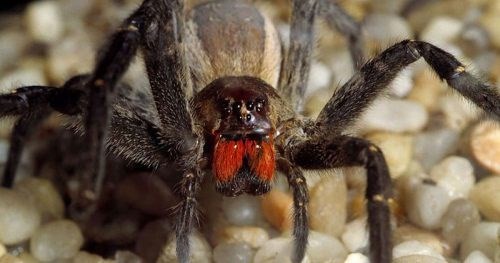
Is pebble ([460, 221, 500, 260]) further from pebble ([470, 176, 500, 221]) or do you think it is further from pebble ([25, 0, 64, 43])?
pebble ([25, 0, 64, 43])

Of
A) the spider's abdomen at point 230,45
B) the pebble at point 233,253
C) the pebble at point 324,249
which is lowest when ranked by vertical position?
the pebble at point 233,253

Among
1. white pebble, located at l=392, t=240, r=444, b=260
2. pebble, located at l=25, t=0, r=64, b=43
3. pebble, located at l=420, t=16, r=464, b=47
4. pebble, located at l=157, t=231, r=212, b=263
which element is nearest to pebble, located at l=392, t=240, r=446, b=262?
white pebble, located at l=392, t=240, r=444, b=260

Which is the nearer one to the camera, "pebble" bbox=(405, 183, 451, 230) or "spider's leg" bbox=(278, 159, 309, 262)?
"spider's leg" bbox=(278, 159, 309, 262)

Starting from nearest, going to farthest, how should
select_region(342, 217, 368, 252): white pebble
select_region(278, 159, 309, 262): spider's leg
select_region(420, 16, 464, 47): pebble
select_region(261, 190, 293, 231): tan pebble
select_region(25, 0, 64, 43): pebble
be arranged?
select_region(278, 159, 309, 262): spider's leg
select_region(342, 217, 368, 252): white pebble
select_region(261, 190, 293, 231): tan pebble
select_region(420, 16, 464, 47): pebble
select_region(25, 0, 64, 43): pebble

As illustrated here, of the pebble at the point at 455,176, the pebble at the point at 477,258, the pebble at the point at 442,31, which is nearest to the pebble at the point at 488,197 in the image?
the pebble at the point at 455,176

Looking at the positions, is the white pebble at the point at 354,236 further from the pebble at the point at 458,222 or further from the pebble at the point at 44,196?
the pebble at the point at 44,196

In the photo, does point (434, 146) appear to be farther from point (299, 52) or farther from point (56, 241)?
point (56, 241)

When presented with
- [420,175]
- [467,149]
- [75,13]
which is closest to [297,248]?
[420,175]
